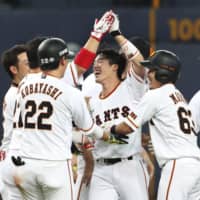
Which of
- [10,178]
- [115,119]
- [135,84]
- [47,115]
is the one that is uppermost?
[47,115]

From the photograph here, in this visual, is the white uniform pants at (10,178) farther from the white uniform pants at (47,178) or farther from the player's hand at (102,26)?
the player's hand at (102,26)

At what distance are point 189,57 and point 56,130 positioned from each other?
6069 millimetres

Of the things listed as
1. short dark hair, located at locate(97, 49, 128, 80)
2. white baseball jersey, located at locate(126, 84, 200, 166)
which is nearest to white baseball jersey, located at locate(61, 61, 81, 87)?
short dark hair, located at locate(97, 49, 128, 80)

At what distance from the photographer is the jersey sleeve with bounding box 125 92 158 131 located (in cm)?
835

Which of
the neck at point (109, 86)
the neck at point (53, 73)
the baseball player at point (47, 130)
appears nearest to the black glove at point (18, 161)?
the baseball player at point (47, 130)

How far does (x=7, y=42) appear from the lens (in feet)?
47.9

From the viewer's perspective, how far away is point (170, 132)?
27.4 feet

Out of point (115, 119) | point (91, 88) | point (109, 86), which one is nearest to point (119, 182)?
point (115, 119)

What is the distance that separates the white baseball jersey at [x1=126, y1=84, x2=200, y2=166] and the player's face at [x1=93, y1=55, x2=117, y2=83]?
0.67 metres

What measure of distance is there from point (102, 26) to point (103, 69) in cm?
52

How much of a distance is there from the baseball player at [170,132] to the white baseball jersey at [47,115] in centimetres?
70

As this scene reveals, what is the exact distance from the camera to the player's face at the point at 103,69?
8.98m

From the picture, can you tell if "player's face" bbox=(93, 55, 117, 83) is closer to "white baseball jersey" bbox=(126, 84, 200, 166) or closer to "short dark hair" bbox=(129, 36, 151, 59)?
"short dark hair" bbox=(129, 36, 151, 59)

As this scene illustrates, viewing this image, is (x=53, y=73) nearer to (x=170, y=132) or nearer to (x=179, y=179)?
(x=170, y=132)
